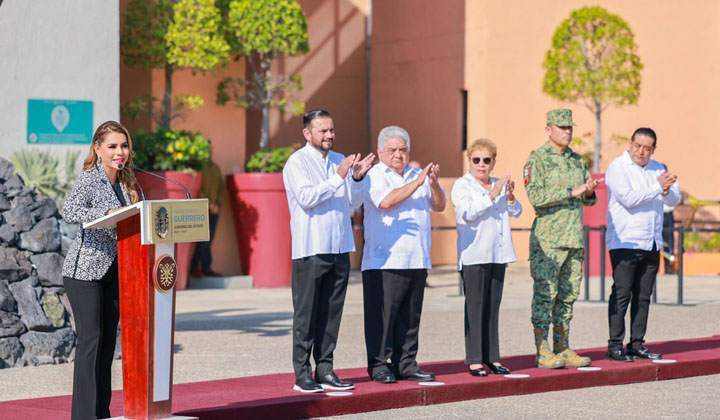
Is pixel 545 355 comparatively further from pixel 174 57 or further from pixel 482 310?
pixel 174 57

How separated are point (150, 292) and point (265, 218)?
11.5 m

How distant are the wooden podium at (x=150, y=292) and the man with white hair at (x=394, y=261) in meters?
2.13

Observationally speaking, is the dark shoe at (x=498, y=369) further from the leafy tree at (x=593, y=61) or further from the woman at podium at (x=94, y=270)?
the leafy tree at (x=593, y=61)

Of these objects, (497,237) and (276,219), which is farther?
(276,219)

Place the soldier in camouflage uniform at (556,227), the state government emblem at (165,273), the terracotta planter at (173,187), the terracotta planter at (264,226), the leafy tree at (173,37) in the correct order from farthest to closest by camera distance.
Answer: the terracotta planter at (264,226) → the leafy tree at (173,37) → the terracotta planter at (173,187) → the soldier in camouflage uniform at (556,227) → the state government emblem at (165,273)

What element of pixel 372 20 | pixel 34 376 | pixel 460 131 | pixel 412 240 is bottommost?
pixel 34 376

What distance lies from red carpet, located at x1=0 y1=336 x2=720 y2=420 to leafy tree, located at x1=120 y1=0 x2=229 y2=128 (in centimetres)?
834

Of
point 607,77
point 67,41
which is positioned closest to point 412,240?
point 67,41

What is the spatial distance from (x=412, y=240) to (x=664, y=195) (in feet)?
7.61

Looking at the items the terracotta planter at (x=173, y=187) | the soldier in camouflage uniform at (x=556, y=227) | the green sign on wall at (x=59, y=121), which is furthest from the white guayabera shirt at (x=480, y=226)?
the terracotta planter at (x=173, y=187)

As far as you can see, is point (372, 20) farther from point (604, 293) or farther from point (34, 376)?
point (34, 376)

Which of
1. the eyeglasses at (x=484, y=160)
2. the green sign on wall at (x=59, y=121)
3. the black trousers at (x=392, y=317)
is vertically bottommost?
the black trousers at (x=392, y=317)

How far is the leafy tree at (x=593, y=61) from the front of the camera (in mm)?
18781

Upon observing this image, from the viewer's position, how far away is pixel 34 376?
945 centimetres
